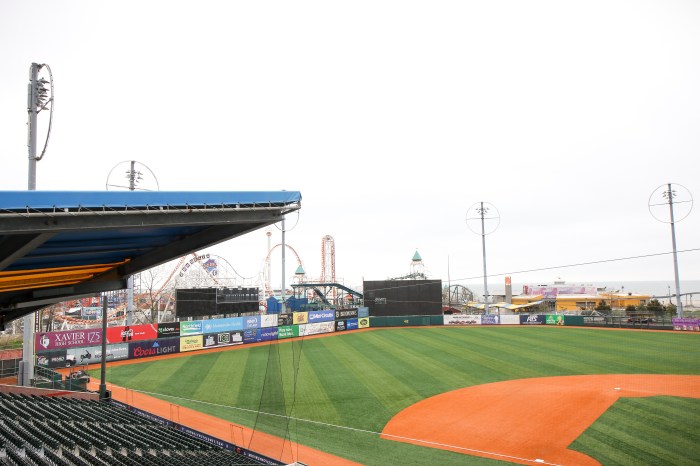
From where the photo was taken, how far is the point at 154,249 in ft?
31.3

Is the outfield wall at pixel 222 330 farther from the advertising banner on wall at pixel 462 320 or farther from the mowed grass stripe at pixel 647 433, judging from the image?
the mowed grass stripe at pixel 647 433

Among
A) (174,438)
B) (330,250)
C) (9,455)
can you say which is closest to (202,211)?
(9,455)

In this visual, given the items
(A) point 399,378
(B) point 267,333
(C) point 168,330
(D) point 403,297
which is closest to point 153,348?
(C) point 168,330

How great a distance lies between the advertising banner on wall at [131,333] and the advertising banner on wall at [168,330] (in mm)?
373

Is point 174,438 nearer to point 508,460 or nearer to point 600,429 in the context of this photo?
point 508,460

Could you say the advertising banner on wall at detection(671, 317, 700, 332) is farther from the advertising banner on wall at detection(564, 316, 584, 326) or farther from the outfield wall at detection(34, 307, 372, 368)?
the outfield wall at detection(34, 307, 372, 368)

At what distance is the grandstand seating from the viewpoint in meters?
8.67

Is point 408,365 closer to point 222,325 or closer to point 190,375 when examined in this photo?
point 190,375

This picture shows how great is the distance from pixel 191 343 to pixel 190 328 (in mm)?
1259

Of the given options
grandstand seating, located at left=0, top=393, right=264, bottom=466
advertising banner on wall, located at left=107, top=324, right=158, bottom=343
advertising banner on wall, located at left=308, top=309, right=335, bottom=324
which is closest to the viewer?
grandstand seating, located at left=0, top=393, right=264, bottom=466

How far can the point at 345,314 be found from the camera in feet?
157

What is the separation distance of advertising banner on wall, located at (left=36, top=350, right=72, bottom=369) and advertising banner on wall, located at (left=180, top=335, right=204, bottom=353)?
8.20 metres

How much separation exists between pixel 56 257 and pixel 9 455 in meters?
4.12

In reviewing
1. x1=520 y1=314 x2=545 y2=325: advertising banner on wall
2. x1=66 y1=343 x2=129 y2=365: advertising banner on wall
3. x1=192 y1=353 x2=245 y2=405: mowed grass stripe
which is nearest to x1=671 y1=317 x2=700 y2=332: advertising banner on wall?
x1=520 y1=314 x2=545 y2=325: advertising banner on wall
